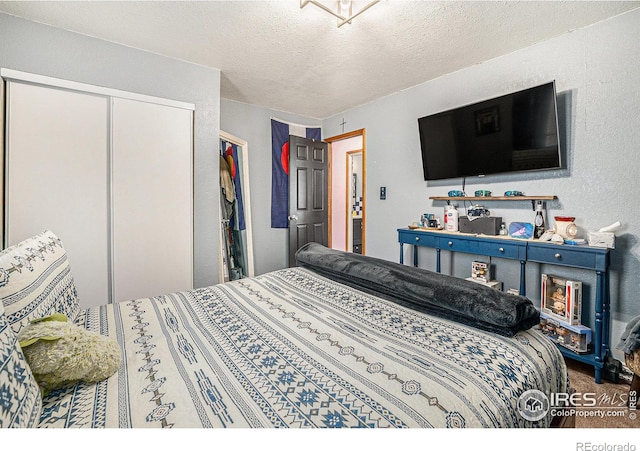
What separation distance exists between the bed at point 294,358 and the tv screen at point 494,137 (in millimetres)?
1754

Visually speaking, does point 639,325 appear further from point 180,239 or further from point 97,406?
point 180,239

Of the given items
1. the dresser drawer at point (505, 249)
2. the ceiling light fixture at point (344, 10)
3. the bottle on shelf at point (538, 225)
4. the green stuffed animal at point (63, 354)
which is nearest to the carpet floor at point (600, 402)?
the dresser drawer at point (505, 249)

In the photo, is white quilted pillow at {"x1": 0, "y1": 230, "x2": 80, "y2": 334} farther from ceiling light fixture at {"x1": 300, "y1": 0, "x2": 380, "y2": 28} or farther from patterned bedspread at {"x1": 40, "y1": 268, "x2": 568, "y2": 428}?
ceiling light fixture at {"x1": 300, "y1": 0, "x2": 380, "y2": 28}

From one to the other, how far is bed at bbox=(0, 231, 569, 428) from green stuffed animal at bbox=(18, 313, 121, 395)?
38mm

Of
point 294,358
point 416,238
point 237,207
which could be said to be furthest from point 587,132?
point 237,207

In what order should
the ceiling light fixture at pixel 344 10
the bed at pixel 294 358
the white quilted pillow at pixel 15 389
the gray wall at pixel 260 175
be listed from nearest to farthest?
1. the white quilted pillow at pixel 15 389
2. the bed at pixel 294 358
3. the ceiling light fixture at pixel 344 10
4. the gray wall at pixel 260 175

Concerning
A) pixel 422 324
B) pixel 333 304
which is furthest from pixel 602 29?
pixel 333 304

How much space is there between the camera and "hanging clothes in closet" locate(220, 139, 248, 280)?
3.97 m

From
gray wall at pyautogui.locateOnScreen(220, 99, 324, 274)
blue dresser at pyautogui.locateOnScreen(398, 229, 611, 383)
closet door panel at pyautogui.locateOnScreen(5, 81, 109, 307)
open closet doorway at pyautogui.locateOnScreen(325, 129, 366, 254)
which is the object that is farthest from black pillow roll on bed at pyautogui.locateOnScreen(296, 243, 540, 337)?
open closet doorway at pyautogui.locateOnScreen(325, 129, 366, 254)

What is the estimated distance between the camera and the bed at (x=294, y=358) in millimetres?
746

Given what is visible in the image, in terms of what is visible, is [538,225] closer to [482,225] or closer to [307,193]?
[482,225]

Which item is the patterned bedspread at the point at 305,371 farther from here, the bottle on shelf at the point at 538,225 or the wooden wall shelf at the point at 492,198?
the wooden wall shelf at the point at 492,198

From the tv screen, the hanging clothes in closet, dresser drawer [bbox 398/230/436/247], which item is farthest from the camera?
the hanging clothes in closet

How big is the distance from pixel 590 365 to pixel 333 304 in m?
2.23
